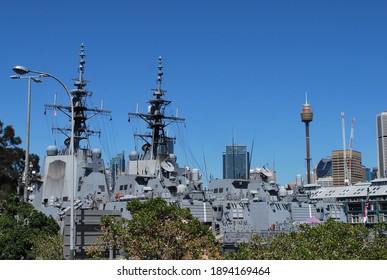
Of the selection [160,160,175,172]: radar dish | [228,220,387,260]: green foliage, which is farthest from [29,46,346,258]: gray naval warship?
[228,220,387,260]: green foliage

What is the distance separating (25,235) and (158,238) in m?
14.8

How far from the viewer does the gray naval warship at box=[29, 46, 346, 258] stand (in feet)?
185

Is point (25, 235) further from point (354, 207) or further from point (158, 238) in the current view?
point (354, 207)

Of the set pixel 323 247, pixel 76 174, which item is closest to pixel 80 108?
pixel 76 174

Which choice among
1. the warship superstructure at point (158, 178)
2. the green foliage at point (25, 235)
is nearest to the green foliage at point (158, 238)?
the green foliage at point (25, 235)

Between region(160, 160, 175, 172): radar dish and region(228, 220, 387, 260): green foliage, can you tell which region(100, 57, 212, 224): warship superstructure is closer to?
region(160, 160, 175, 172): radar dish

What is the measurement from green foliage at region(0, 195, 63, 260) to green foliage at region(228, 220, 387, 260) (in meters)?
15.9

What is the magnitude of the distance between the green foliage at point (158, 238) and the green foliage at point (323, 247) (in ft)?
14.7

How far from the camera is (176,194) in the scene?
59.2 metres

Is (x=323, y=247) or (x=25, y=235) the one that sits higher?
(x=323, y=247)

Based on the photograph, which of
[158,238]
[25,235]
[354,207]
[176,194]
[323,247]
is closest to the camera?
[323,247]

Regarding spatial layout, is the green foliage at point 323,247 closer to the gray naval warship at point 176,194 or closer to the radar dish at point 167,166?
the gray naval warship at point 176,194

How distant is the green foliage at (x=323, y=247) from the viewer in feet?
66.0
